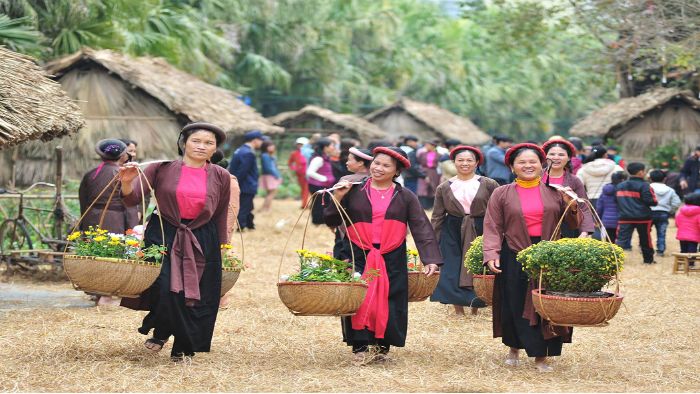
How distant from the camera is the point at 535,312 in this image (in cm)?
853

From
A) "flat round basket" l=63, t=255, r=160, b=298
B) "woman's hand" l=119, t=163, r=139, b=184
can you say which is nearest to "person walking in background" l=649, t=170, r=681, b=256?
"woman's hand" l=119, t=163, r=139, b=184

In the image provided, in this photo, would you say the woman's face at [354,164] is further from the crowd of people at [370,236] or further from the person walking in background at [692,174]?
the person walking in background at [692,174]

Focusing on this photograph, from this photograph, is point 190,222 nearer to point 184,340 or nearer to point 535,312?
point 184,340

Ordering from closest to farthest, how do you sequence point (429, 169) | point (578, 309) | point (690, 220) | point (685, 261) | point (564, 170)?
point (578, 309) < point (564, 170) < point (685, 261) < point (690, 220) < point (429, 169)

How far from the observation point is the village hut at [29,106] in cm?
1043

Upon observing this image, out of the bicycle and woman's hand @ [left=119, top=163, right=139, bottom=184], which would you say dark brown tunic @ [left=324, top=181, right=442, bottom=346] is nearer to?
woman's hand @ [left=119, top=163, right=139, bottom=184]

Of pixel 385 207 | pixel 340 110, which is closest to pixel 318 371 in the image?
pixel 385 207

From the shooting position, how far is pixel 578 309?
25.6 feet

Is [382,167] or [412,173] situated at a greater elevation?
[382,167]

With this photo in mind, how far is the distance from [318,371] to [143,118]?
15034 millimetres

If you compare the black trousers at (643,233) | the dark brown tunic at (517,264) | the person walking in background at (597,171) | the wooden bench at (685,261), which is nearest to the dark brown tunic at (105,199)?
the dark brown tunic at (517,264)

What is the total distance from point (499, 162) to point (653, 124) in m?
10.7

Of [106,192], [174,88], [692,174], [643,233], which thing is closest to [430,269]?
[106,192]

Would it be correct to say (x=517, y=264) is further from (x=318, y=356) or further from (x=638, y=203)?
(x=638, y=203)
